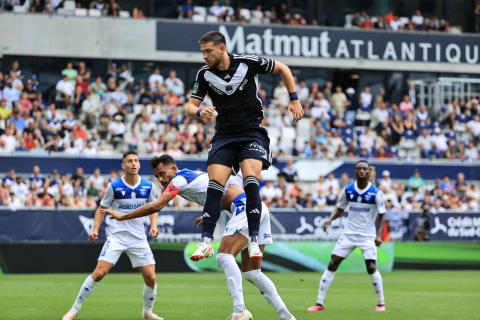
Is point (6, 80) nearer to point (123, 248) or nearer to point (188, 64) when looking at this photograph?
point (188, 64)

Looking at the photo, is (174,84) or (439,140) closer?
(174,84)

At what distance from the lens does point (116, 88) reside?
38344mm

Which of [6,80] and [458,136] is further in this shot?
[458,136]

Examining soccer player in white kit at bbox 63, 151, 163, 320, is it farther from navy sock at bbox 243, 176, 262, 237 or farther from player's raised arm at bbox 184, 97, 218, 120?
navy sock at bbox 243, 176, 262, 237

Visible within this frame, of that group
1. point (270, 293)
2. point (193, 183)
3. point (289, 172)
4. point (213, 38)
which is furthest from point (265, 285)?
point (289, 172)

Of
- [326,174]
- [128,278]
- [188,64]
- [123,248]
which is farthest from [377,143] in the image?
[123,248]

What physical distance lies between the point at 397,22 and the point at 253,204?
35110 mm

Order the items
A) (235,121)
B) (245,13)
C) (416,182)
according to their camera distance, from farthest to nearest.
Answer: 1. (245,13)
2. (416,182)
3. (235,121)

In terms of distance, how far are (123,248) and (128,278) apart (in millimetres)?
11815

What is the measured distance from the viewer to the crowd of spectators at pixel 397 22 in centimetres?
4544

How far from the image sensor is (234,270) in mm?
12734

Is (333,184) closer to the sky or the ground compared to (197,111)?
closer to the ground

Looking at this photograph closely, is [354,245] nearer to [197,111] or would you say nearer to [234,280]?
[234,280]

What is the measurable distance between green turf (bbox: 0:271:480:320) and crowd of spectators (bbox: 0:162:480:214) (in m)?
4.50
